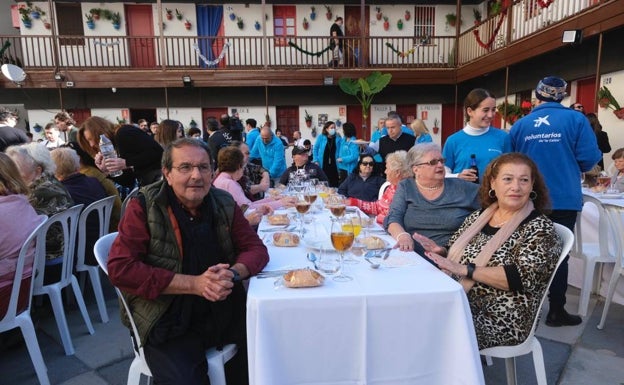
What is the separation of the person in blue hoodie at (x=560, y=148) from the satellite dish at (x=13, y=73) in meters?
12.2

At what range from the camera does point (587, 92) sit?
860 centimetres

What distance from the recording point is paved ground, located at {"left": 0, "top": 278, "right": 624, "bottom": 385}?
2389 millimetres

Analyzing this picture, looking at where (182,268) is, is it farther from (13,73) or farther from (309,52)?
(309,52)

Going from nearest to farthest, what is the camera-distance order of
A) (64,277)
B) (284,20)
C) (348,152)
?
(64,277) → (348,152) → (284,20)

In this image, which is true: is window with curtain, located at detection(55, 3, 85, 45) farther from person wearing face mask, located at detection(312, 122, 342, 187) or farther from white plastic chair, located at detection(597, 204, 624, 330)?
white plastic chair, located at detection(597, 204, 624, 330)

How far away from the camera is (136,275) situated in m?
1.64

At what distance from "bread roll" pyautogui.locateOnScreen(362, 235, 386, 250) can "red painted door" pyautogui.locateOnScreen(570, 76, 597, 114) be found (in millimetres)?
8417

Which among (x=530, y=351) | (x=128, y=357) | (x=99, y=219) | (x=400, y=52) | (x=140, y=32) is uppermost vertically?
(x=140, y=32)

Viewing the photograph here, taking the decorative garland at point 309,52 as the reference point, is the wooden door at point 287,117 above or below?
below

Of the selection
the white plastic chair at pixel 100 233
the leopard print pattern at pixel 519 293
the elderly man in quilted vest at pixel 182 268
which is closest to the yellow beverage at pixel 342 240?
the elderly man in quilted vest at pixel 182 268

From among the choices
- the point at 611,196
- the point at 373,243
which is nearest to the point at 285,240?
the point at 373,243

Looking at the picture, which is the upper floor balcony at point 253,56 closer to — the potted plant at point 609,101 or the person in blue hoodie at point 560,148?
the potted plant at point 609,101

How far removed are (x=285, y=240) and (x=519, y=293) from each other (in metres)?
1.17

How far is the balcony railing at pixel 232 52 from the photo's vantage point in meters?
12.2
